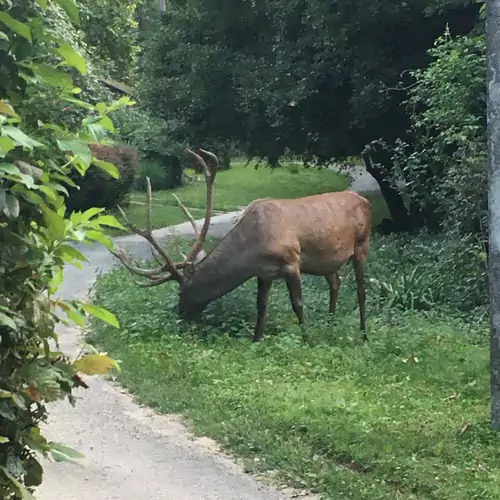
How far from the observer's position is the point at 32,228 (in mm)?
2820

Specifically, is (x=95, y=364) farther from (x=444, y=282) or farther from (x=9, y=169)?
(x=444, y=282)

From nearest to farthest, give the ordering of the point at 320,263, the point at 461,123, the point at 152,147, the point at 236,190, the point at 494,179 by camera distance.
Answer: the point at 494,179 → the point at 320,263 → the point at 461,123 → the point at 152,147 → the point at 236,190

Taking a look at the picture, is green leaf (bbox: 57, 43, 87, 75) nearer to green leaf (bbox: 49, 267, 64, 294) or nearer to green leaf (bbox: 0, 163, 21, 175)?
green leaf (bbox: 0, 163, 21, 175)

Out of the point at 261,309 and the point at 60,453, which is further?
the point at 261,309

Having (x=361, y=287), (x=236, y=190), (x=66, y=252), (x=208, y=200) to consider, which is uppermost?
(x=66, y=252)

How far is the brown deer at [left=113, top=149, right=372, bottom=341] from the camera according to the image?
895 centimetres

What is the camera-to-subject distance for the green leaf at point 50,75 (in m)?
2.69

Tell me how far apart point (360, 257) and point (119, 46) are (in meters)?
20.7

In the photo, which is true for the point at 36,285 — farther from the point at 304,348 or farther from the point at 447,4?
the point at 447,4

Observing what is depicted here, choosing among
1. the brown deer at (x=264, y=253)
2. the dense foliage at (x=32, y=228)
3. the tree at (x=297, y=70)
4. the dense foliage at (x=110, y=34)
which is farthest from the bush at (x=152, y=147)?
the dense foliage at (x=32, y=228)

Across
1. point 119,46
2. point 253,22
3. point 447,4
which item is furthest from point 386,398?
point 119,46

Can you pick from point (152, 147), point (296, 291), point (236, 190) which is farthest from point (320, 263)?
point (236, 190)

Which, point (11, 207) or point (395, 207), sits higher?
point (11, 207)

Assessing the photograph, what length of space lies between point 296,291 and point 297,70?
6.88m
